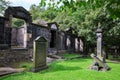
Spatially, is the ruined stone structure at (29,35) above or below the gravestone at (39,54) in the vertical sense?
above

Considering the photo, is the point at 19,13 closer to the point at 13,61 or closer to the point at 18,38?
the point at 13,61

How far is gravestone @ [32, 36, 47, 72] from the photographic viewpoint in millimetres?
9219

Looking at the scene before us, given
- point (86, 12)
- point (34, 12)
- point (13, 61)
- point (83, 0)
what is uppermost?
point (34, 12)

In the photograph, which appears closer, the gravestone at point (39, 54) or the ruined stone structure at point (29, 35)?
the gravestone at point (39, 54)

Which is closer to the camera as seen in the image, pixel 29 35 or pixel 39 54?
pixel 39 54

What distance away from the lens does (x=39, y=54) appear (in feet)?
31.9

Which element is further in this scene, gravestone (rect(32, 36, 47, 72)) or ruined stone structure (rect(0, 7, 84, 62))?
ruined stone structure (rect(0, 7, 84, 62))

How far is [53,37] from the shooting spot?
62.7ft

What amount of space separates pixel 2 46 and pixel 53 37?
7.92 meters

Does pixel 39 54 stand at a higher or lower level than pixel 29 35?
lower

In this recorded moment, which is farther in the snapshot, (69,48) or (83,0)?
(69,48)

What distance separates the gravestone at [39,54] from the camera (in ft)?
30.2

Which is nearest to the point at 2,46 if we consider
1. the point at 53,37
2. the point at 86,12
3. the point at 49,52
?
the point at 49,52

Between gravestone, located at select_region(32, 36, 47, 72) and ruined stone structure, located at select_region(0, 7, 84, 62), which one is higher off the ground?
ruined stone structure, located at select_region(0, 7, 84, 62)
